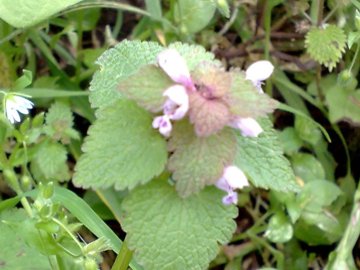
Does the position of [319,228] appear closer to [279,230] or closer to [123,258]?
[279,230]

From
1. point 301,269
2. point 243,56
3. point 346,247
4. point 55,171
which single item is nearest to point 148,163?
point 55,171

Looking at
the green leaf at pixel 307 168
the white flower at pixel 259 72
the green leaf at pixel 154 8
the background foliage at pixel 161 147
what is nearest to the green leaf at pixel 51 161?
the background foliage at pixel 161 147

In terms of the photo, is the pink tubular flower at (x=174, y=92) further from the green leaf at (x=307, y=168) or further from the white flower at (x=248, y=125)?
the green leaf at (x=307, y=168)

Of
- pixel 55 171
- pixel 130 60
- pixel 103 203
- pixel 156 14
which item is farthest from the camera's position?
pixel 156 14

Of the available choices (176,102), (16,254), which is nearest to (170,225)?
(176,102)

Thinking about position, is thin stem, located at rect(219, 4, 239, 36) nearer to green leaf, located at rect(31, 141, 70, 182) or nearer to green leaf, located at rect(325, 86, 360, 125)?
green leaf, located at rect(325, 86, 360, 125)

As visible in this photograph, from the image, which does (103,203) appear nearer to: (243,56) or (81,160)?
(243,56)
